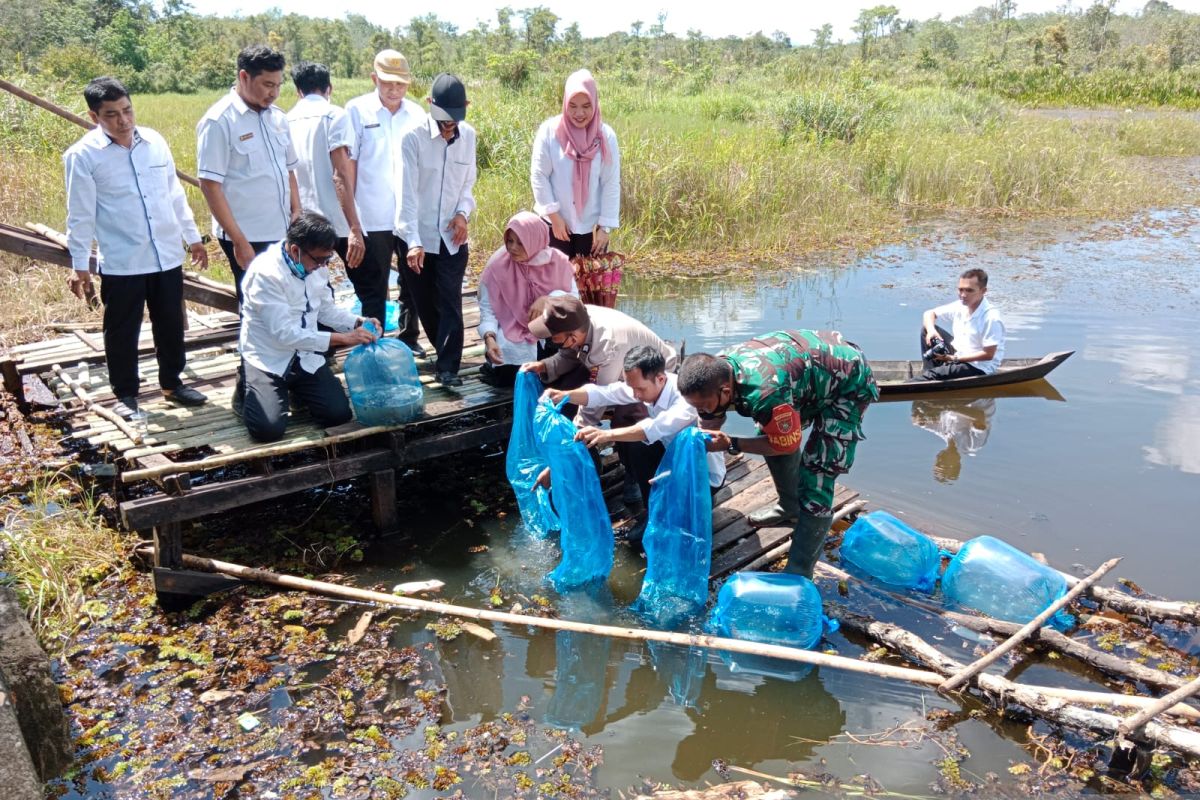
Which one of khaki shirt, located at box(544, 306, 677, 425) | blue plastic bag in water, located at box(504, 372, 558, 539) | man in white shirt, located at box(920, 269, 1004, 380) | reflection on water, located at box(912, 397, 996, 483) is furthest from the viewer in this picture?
man in white shirt, located at box(920, 269, 1004, 380)

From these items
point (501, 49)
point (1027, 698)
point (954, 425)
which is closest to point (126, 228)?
point (1027, 698)

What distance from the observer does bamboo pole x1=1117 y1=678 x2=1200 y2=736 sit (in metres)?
3.07

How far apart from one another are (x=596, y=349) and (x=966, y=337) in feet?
14.0

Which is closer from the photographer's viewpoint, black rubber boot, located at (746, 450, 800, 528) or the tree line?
black rubber boot, located at (746, 450, 800, 528)

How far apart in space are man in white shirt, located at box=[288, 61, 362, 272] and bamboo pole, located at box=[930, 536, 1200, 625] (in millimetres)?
4631

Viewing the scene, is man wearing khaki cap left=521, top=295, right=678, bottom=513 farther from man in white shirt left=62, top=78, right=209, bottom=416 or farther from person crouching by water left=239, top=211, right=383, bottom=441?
man in white shirt left=62, top=78, right=209, bottom=416

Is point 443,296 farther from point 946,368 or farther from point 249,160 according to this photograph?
point 946,368

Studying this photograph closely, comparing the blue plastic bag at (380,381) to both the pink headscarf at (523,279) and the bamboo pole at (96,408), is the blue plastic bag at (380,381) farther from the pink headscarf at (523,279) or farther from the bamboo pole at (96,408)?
the bamboo pole at (96,408)

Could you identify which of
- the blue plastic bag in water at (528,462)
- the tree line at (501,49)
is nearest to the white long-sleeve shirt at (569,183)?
the blue plastic bag in water at (528,462)

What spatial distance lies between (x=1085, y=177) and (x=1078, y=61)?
1039 inches

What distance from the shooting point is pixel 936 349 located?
7691 mm

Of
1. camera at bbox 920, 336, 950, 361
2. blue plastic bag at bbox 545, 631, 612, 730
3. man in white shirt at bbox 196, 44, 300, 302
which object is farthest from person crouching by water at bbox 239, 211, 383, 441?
camera at bbox 920, 336, 950, 361

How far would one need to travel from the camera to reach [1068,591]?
4.49m

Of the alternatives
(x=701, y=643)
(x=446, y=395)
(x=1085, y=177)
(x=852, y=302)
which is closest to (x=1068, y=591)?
(x=701, y=643)
